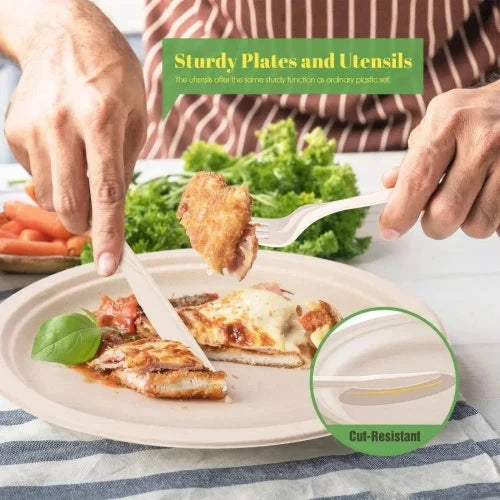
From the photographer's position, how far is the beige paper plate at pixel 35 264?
6.00 ft

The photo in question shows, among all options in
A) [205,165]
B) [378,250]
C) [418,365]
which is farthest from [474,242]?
[418,365]

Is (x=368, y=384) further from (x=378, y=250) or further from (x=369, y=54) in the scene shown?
(x=378, y=250)

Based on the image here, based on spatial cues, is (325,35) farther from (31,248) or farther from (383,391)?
(383,391)

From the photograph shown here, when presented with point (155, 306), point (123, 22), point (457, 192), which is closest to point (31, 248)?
point (155, 306)

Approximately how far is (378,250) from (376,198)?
77 cm

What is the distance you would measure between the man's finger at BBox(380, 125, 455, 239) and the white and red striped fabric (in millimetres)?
1184

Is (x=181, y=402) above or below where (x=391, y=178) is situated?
below

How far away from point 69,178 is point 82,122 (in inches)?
3.6

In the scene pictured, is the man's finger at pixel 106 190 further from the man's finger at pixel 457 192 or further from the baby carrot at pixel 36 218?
the baby carrot at pixel 36 218

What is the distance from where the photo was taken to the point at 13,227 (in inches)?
79.7

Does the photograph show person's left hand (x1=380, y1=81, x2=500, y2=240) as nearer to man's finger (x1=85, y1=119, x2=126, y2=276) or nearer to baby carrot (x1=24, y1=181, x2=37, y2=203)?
man's finger (x1=85, y1=119, x2=126, y2=276)

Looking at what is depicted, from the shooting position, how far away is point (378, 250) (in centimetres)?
204

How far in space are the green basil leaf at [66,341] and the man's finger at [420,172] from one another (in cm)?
55

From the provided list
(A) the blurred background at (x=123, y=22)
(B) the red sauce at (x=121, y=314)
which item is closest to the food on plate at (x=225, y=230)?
(B) the red sauce at (x=121, y=314)
